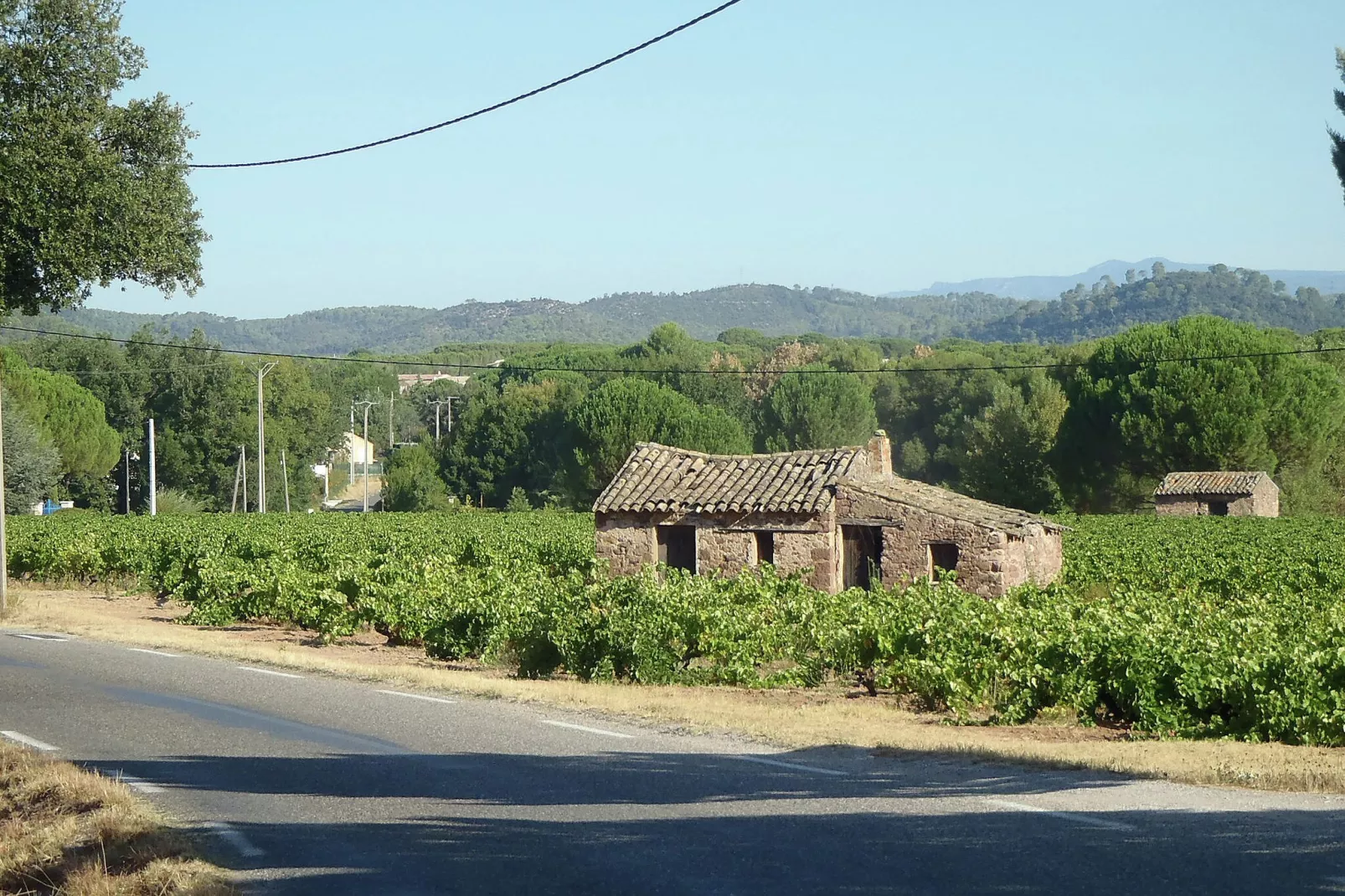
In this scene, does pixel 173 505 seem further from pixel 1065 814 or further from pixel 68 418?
pixel 1065 814

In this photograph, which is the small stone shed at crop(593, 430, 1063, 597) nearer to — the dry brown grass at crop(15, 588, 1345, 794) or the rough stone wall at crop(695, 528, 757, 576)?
the rough stone wall at crop(695, 528, 757, 576)

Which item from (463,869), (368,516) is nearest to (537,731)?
(463,869)

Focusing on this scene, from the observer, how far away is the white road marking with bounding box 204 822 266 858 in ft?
27.0

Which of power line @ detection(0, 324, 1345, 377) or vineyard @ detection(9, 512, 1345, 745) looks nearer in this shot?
vineyard @ detection(9, 512, 1345, 745)

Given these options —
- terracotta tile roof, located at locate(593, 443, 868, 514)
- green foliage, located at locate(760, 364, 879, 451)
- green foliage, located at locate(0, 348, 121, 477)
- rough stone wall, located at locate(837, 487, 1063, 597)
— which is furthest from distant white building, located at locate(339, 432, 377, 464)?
rough stone wall, located at locate(837, 487, 1063, 597)

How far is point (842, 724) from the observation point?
13844 millimetres

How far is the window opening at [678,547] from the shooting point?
29.0 metres

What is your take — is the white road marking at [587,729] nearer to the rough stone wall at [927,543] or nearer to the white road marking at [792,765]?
the white road marking at [792,765]

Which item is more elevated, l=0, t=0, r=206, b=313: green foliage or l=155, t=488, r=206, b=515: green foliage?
l=0, t=0, r=206, b=313: green foliage

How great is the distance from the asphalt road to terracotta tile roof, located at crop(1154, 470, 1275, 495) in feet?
195

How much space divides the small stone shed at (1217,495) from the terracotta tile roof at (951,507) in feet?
129

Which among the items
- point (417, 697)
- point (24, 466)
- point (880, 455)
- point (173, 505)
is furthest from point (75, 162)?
point (173, 505)

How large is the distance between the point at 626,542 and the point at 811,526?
4175 mm

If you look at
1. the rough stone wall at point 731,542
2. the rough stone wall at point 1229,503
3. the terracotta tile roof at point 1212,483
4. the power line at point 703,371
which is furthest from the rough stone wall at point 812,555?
the terracotta tile roof at point 1212,483
